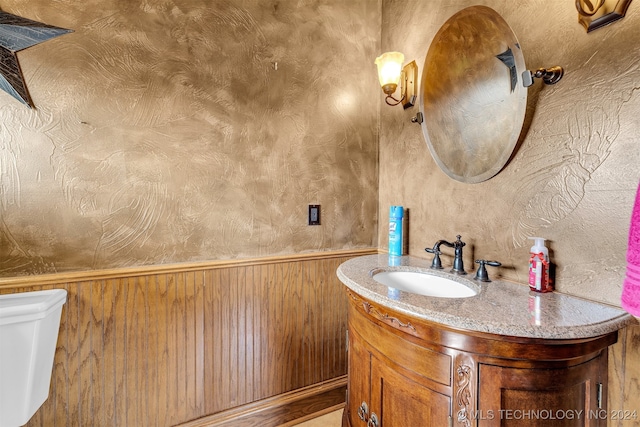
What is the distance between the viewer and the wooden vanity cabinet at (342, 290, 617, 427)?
73 centimetres

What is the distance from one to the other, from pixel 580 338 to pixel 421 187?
39.3 inches

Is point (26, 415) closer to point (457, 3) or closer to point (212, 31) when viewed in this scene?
point (212, 31)

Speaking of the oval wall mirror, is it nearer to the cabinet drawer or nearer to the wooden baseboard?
the cabinet drawer

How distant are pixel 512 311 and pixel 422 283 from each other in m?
0.54

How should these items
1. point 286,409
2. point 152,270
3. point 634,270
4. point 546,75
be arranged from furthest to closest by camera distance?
point 286,409 < point 152,270 < point 546,75 < point 634,270

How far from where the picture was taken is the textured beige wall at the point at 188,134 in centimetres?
125

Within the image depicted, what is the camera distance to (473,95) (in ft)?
4.24

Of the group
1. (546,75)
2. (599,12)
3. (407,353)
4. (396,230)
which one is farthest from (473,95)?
(407,353)

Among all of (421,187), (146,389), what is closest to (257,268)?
(146,389)

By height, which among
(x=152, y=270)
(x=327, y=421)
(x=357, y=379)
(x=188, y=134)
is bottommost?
(x=327, y=421)

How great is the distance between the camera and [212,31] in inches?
59.9

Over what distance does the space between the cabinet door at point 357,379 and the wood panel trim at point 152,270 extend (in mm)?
610

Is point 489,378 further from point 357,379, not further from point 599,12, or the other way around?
point 599,12

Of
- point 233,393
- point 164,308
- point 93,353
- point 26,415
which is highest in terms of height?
point 164,308
